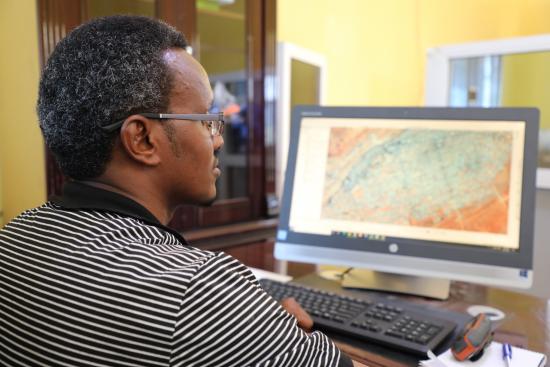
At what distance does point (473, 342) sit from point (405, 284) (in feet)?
1.28

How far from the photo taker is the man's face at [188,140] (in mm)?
650

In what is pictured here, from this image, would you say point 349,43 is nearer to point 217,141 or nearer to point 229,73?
point 229,73

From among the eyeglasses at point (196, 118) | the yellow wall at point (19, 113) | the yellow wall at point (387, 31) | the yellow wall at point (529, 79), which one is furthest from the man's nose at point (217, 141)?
the yellow wall at point (529, 79)

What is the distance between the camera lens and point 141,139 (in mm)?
634

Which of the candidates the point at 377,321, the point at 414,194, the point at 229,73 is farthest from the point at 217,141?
the point at 229,73

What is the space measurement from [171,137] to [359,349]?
50 cm

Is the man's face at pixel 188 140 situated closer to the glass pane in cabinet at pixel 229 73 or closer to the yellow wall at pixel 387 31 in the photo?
the glass pane in cabinet at pixel 229 73

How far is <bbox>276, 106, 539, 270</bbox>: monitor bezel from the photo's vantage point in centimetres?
101

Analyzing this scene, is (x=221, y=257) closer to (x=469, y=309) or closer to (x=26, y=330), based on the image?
(x=26, y=330)

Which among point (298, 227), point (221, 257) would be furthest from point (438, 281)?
point (221, 257)

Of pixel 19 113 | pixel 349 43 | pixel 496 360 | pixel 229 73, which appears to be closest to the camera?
Result: pixel 496 360

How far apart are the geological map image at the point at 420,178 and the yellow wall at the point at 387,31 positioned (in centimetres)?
109

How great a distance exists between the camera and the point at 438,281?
3.82 ft

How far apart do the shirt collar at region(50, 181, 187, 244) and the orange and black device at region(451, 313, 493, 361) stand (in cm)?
51
